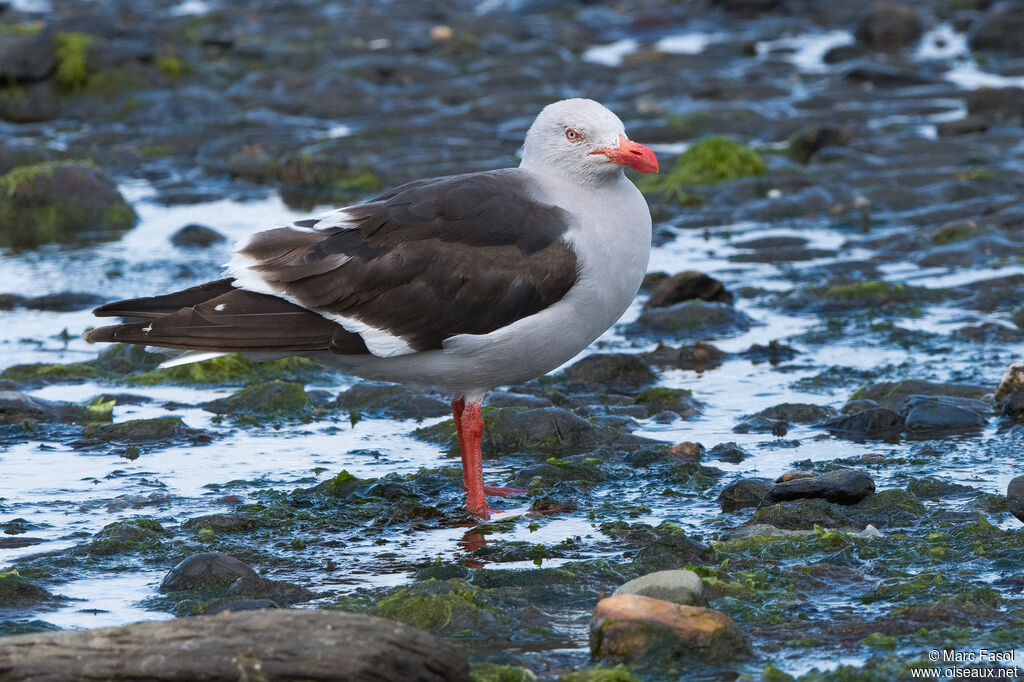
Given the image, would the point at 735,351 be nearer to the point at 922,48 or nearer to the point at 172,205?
the point at 172,205

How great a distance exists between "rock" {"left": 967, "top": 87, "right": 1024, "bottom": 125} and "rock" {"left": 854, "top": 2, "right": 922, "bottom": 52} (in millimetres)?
3322

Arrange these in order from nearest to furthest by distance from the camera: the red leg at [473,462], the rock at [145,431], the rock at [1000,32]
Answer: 1. the red leg at [473,462]
2. the rock at [145,431]
3. the rock at [1000,32]

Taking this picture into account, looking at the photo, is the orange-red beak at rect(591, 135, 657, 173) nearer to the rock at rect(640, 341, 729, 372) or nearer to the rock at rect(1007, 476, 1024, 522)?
the rock at rect(1007, 476, 1024, 522)

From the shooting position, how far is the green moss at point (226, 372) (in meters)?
8.47

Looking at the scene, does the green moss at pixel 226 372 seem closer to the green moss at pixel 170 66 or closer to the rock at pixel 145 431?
the rock at pixel 145 431

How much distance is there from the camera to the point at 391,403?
7.93 metres

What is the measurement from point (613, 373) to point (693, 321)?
42.4 inches

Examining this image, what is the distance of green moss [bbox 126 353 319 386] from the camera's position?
8.47 meters

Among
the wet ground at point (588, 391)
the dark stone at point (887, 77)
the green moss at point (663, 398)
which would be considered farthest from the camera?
the dark stone at point (887, 77)

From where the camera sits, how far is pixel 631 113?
14.8 meters

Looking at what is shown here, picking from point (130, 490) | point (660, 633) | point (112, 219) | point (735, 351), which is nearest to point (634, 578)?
point (660, 633)

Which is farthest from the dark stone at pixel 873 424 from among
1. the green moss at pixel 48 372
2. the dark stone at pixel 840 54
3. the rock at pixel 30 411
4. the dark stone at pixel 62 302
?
the dark stone at pixel 840 54

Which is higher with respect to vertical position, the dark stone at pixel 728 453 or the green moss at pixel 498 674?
the green moss at pixel 498 674

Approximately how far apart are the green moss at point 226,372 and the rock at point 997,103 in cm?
795
